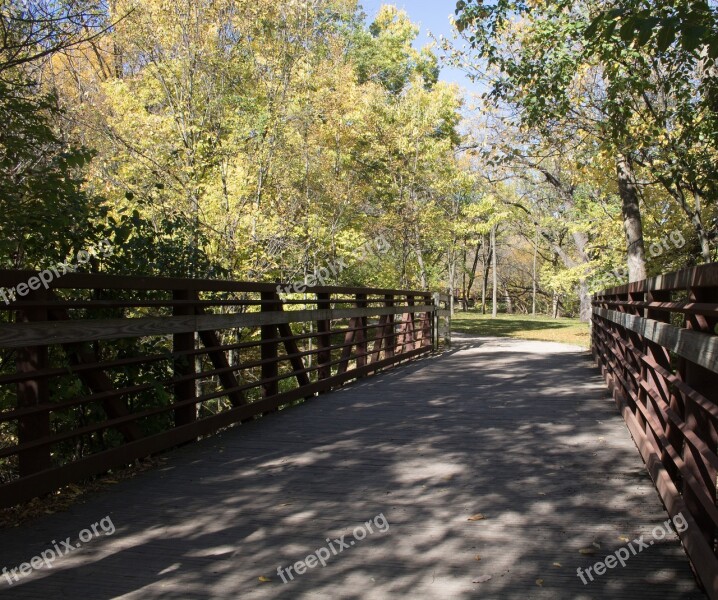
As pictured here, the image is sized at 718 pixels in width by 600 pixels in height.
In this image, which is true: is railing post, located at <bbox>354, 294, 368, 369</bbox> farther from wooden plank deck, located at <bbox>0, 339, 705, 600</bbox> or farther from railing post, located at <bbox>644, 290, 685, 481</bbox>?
railing post, located at <bbox>644, 290, 685, 481</bbox>

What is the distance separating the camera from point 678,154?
1075cm

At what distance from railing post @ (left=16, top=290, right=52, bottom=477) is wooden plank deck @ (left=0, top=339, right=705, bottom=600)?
0.36 metres

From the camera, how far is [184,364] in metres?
5.85

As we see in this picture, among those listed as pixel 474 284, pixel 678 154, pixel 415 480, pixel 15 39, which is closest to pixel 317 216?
pixel 678 154

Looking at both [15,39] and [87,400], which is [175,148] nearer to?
[15,39]

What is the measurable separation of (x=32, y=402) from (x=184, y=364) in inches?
74.6

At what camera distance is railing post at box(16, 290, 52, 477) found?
3941mm

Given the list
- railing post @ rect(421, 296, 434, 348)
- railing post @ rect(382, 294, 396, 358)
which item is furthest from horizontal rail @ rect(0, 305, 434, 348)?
railing post @ rect(421, 296, 434, 348)

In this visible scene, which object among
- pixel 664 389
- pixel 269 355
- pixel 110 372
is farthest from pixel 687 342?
pixel 269 355

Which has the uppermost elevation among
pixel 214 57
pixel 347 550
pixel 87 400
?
pixel 214 57

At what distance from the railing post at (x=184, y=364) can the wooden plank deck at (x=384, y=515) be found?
0.32 meters

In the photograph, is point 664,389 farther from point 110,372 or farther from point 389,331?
point 389,331

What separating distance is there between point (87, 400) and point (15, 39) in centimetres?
427

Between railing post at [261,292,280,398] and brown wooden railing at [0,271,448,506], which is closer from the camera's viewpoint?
brown wooden railing at [0,271,448,506]
